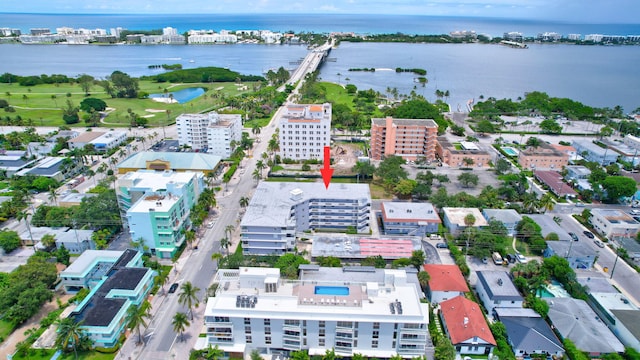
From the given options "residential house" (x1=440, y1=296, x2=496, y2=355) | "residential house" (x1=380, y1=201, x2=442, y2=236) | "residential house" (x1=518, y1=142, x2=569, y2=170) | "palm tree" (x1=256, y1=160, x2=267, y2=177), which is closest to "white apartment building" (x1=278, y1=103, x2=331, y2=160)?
"palm tree" (x1=256, y1=160, x2=267, y2=177)

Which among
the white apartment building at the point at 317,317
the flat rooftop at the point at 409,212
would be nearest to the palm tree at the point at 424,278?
the white apartment building at the point at 317,317

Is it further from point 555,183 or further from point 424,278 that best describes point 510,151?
point 424,278

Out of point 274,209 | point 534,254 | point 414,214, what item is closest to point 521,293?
point 534,254

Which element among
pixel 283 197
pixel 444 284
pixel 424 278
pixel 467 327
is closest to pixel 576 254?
pixel 444 284

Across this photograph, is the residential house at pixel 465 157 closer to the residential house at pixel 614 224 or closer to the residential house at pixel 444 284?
the residential house at pixel 614 224

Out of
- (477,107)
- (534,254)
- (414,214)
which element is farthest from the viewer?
(477,107)

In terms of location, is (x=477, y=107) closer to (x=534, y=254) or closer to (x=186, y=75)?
(x=534, y=254)
